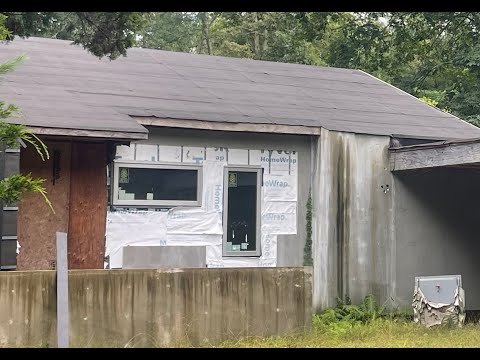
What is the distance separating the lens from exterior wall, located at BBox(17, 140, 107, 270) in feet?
30.7

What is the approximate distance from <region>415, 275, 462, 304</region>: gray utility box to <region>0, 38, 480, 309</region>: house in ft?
4.19

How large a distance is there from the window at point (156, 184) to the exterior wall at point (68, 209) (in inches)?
11.4

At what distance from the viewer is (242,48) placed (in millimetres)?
29828

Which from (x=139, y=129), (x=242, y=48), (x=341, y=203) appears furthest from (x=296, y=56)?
(x=139, y=129)

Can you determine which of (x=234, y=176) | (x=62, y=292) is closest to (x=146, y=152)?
(x=234, y=176)

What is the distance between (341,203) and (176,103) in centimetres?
289

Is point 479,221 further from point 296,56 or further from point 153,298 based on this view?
point 296,56

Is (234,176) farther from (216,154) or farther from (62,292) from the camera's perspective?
(62,292)

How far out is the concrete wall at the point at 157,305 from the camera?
260 inches

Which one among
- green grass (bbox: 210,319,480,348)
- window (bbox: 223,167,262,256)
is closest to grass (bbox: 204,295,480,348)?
green grass (bbox: 210,319,480,348)

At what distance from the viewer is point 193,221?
1036 cm

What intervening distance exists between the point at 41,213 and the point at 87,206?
593mm

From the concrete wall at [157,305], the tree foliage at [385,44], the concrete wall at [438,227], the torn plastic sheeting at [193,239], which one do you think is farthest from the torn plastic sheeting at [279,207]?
the concrete wall at [157,305]

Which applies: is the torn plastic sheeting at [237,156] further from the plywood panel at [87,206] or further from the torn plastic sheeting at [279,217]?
the plywood panel at [87,206]
